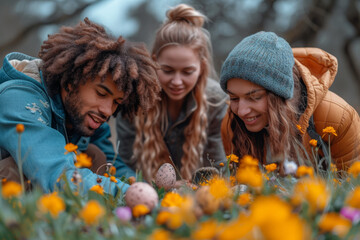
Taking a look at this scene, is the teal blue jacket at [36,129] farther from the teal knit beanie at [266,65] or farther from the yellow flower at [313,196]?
the teal knit beanie at [266,65]

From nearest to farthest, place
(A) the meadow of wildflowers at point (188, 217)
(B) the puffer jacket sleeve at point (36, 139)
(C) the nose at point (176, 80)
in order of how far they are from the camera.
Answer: (A) the meadow of wildflowers at point (188, 217), (B) the puffer jacket sleeve at point (36, 139), (C) the nose at point (176, 80)

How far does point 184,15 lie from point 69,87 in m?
1.67

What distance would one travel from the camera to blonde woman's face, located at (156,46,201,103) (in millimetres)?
3244

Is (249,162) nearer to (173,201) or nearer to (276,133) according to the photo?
(173,201)

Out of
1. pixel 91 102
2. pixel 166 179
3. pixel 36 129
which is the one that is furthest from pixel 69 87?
pixel 166 179

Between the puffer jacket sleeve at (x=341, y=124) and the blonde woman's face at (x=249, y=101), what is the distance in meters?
0.43

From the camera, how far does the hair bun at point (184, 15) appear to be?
3.51 meters

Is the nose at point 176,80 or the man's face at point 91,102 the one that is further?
the nose at point 176,80

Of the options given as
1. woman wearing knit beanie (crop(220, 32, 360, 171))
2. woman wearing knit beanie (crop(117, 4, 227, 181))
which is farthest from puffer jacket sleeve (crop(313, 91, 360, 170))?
woman wearing knit beanie (crop(117, 4, 227, 181))

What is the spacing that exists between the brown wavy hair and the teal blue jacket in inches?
44.3

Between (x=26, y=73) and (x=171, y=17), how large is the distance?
1.71 metres

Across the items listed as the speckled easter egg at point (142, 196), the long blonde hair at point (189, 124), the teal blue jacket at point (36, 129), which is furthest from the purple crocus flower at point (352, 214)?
the long blonde hair at point (189, 124)

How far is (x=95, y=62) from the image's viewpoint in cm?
221

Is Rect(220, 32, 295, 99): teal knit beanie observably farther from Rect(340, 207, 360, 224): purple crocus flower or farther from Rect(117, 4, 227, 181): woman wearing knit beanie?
Rect(340, 207, 360, 224): purple crocus flower
